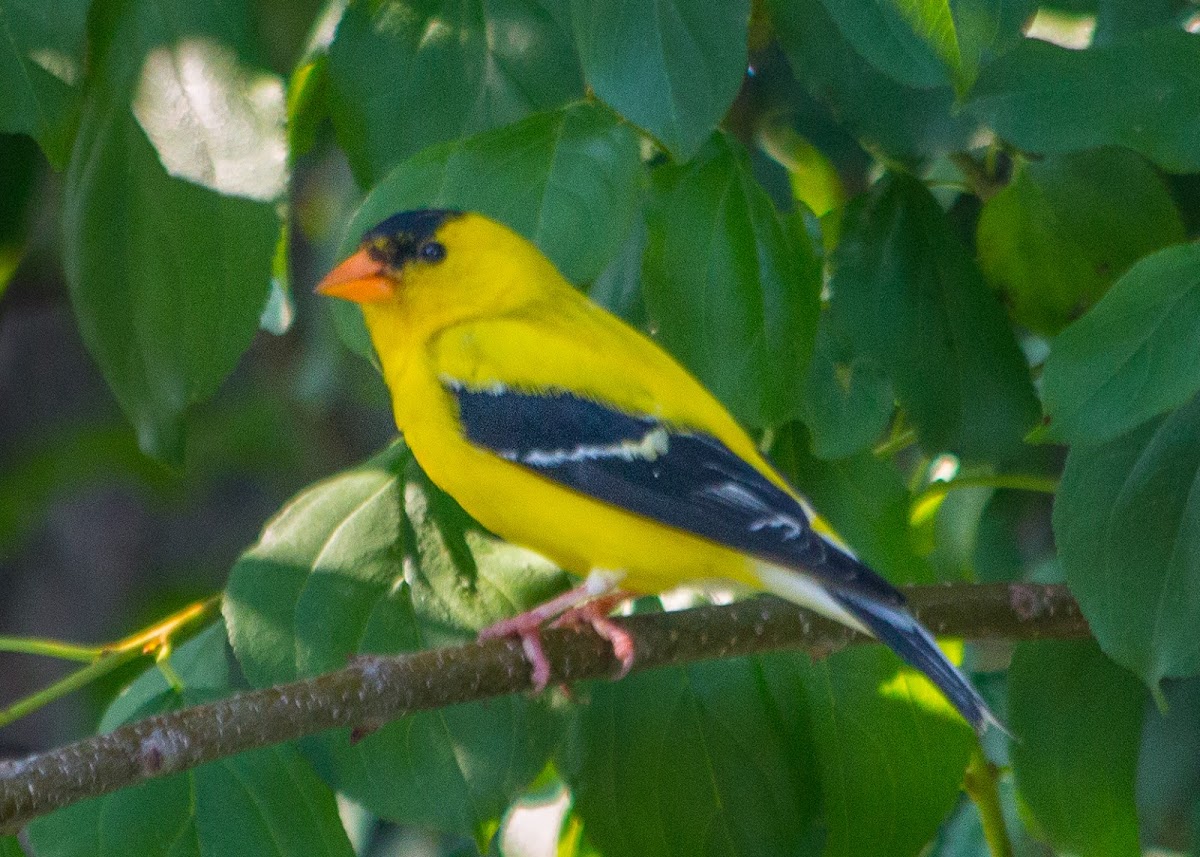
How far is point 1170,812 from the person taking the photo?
2.46 m

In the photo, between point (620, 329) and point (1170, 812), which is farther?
point (620, 329)

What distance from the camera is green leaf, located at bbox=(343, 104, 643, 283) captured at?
1797 millimetres

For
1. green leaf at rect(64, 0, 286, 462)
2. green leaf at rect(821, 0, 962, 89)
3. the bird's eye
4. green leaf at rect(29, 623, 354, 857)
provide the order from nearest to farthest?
1. green leaf at rect(821, 0, 962, 89)
2. green leaf at rect(29, 623, 354, 857)
3. green leaf at rect(64, 0, 286, 462)
4. the bird's eye

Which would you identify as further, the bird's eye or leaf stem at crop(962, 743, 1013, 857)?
the bird's eye

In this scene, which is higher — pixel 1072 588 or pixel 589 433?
pixel 1072 588

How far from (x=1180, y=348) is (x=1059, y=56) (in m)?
0.42

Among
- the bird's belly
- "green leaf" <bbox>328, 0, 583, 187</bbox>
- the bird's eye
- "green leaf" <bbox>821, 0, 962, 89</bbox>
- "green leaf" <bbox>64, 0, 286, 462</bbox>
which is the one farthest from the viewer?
the bird's eye

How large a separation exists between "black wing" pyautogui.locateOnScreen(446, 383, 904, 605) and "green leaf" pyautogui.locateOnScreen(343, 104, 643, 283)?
55 cm

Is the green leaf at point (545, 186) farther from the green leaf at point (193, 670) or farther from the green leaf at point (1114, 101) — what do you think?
the green leaf at point (193, 670)

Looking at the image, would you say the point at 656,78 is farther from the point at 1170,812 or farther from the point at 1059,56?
the point at 1170,812

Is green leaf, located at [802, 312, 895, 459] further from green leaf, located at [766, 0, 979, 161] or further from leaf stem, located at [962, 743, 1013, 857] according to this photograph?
leaf stem, located at [962, 743, 1013, 857]

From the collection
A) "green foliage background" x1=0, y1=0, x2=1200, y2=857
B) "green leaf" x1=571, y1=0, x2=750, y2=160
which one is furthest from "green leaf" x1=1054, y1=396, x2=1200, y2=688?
"green leaf" x1=571, y1=0, x2=750, y2=160

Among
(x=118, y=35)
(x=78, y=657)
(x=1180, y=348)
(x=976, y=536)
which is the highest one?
(x=118, y=35)

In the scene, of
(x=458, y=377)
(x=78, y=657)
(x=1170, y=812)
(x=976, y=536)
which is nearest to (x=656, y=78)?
(x=458, y=377)
